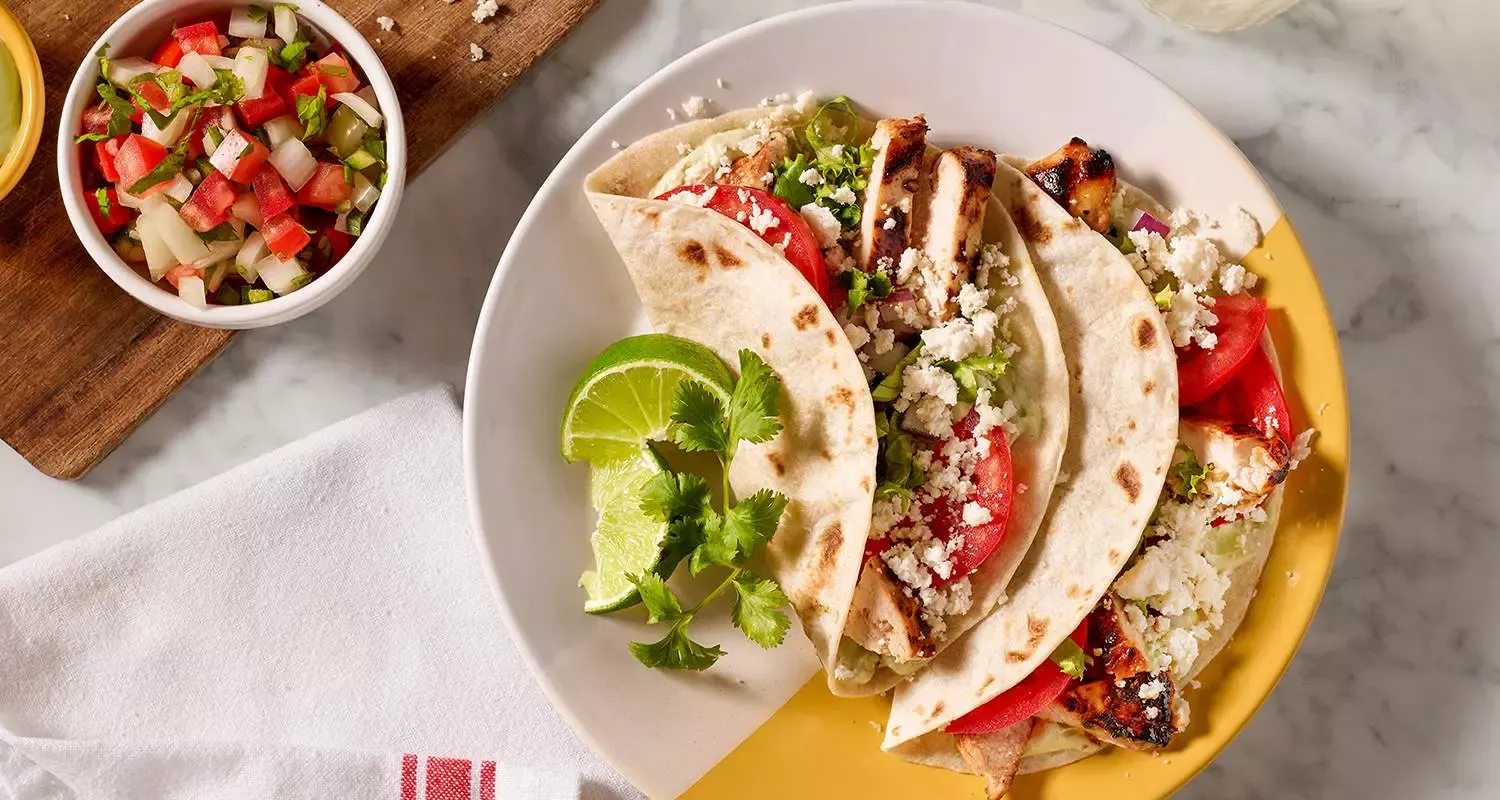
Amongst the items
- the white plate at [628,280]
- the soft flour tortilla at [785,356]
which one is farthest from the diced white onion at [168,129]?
the soft flour tortilla at [785,356]

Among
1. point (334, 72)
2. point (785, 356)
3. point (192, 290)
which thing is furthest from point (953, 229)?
point (192, 290)

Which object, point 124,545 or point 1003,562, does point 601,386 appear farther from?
point 124,545

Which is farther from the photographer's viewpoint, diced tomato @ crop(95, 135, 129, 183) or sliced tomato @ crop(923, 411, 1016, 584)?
diced tomato @ crop(95, 135, 129, 183)

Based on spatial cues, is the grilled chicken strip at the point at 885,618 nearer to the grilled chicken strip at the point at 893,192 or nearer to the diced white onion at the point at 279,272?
the grilled chicken strip at the point at 893,192

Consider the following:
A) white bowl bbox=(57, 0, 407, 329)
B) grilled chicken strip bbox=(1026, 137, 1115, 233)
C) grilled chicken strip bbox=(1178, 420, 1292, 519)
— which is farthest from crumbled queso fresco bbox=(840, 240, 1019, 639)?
white bowl bbox=(57, 0, 407, 329)

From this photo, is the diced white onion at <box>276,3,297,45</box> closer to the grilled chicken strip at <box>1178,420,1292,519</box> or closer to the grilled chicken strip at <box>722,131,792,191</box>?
the grilled chicken strip at <box>722,131,792,191</box>

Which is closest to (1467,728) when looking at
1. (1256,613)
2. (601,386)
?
(1256,613)
